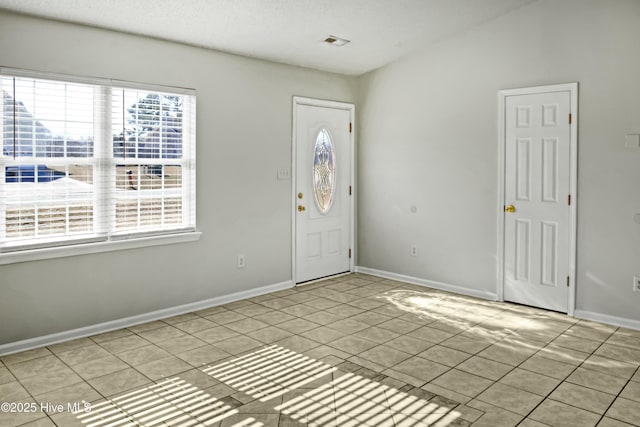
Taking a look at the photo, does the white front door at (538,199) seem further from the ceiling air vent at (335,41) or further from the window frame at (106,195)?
the window frame at (106,195)

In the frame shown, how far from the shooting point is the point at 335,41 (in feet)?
16.0

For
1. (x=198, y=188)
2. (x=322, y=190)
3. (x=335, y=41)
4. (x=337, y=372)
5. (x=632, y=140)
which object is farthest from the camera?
(x=322, y=190)

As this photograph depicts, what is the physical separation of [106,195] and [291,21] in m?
2.14

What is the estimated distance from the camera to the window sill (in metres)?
3.59

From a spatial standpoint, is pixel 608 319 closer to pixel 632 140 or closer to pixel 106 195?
pixel 632 140

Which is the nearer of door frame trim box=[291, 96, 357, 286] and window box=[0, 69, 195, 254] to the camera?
window box=[0, 69, 195, 254]

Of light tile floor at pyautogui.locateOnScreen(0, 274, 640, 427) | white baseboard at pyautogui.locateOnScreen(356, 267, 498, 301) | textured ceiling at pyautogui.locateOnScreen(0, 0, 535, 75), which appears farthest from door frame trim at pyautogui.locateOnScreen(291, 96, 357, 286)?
light tile floor at pyautogui.locateOnScreen(0, 274, 640, 427)

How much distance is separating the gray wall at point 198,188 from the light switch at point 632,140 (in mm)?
3038

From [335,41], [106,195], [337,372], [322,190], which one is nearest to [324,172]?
[322,190]

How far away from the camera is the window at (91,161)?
11.8 feet

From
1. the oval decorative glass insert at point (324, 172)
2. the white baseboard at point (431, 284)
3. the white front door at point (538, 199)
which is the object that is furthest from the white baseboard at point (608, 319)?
the oval decorative glass insert at point (324, 172)

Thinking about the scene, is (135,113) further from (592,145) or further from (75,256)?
(592,145)

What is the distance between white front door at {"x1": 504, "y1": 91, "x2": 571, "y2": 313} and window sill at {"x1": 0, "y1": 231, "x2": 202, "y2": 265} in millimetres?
3054

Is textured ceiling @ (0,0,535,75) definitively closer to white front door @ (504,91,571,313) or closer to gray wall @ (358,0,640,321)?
gray wall @ (358,0,640,321)
